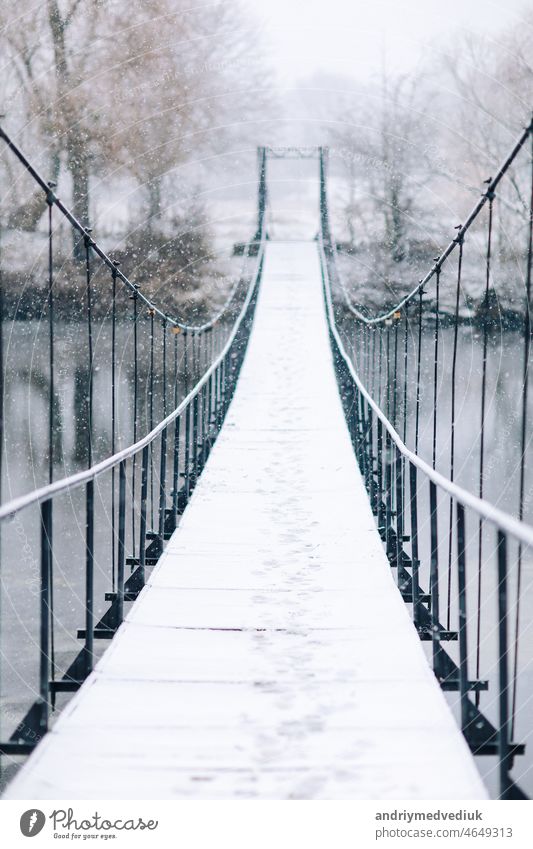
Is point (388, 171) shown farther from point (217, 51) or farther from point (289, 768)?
point (289, 768)

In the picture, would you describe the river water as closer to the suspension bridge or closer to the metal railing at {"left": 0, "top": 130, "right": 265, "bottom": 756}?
the metal railing at {"left": 0, "top": 130, "right": 265, "bottom": 756}

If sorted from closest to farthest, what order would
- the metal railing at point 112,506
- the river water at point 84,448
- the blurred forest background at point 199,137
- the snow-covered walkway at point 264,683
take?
the snow-covered walkway at point 264,683
the metal railing at point 112,506
the river water at point 84,448
the blurred forest background at point 199,137

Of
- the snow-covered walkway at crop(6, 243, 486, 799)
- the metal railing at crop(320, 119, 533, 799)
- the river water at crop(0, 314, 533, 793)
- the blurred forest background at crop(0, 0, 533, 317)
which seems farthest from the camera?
the blurred forest background at crop(0, 0, 533, 317)

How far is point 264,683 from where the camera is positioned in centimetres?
344

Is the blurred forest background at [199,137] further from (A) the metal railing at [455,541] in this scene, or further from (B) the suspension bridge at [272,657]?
(B) the suspension bridge at [272,657]

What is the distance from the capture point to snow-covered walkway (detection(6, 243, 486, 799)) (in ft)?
8.89

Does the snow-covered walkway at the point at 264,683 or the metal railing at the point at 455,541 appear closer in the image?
the snow-covered walkway at the point at 264,683

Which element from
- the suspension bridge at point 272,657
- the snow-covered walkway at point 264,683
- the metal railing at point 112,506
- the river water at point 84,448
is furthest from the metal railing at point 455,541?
the river water at point 84,448

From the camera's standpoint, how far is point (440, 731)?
3.02 m

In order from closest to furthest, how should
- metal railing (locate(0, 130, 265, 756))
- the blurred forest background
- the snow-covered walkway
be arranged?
1. the snow-covered walkway
2. metal railing (locate(0, 130, 265, 756))
3. the blurred forest background

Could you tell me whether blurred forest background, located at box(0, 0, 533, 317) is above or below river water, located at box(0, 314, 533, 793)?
A: above

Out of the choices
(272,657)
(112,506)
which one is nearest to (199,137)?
(112,506)

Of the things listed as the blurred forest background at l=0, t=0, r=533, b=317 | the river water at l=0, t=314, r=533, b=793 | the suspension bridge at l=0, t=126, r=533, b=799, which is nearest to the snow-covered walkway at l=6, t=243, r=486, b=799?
the suspension bridge at l=0, t=126, r=533, b=799

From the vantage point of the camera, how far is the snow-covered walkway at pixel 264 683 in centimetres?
271
